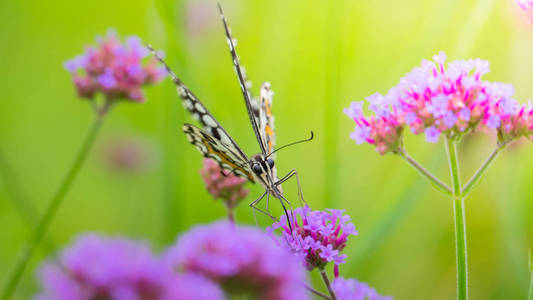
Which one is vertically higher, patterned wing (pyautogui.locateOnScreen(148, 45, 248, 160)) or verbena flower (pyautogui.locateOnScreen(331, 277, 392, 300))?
patterned wing (pyautogui.locateOnScreen(148, 45, 248, 160))

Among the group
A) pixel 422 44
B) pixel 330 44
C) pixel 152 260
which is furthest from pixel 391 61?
pixel 152 260

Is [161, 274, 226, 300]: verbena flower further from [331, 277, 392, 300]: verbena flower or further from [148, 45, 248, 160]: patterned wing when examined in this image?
[148, 45, 248, 160]: patterned wing

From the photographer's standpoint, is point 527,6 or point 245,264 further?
point 527,6

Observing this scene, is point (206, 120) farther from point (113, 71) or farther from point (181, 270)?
point (181, 270)

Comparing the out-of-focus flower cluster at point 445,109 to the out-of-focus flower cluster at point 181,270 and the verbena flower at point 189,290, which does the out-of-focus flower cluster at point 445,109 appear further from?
the verbena flower at point 189,290

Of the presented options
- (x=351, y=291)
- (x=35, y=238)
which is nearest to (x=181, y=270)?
(x=351, y=291)

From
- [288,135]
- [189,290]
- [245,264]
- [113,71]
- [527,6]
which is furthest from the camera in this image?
[288,135]

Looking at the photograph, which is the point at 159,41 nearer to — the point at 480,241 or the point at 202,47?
the point at 202,47

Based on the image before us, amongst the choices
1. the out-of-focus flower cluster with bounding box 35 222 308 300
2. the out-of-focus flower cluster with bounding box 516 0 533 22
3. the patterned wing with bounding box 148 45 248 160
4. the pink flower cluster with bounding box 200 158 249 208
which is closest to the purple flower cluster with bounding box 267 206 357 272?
the out-of-focus flower cluster with bounding box 35 222 308 300
